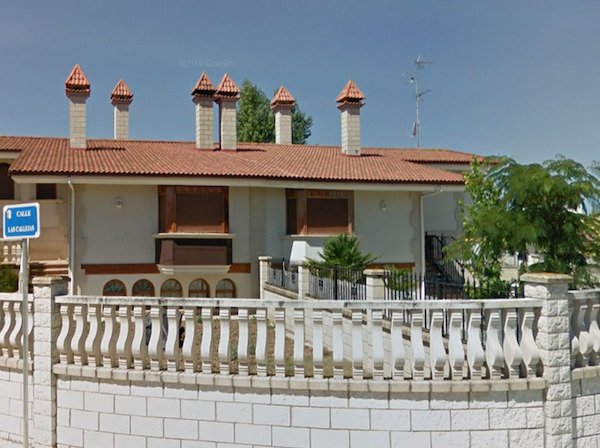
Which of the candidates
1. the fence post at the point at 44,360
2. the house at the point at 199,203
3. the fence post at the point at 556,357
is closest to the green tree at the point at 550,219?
the fence post at the point at 556,357

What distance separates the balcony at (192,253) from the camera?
16.9 m

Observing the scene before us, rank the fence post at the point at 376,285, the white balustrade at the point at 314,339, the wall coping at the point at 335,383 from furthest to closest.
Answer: the fence post at the point at 376,285, the white balustrade at the point at 314,339, the wall coping at the point at 335,383

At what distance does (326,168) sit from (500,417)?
14.1 meters

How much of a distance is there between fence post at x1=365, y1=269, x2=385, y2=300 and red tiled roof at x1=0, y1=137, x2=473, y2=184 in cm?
812

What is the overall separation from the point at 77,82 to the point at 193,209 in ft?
21.0

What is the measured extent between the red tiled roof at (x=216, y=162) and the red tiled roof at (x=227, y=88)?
2159mm

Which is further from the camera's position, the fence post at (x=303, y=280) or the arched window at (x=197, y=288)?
the arched window at (x=197, y=288)

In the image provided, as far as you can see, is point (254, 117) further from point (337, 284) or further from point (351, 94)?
point (337, 284)

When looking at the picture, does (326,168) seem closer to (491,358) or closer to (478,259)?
(478,259)

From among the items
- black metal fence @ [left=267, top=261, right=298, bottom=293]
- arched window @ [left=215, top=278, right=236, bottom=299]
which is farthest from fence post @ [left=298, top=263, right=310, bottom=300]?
arched window @ [left=215, top=278, right=236, bottom=299]

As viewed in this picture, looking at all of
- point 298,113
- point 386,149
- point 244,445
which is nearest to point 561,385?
point 244,445

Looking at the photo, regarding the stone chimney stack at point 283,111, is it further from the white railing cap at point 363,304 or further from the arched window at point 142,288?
the white railing cap at point 363,304

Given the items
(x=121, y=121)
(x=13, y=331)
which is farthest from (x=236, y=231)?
(x=13, y=331)

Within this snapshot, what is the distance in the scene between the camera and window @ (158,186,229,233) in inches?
677
